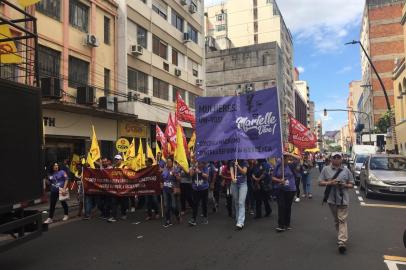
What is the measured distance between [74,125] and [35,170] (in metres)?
13.7

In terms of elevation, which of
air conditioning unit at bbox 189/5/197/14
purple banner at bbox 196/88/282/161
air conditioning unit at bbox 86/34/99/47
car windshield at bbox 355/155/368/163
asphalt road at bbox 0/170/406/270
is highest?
air conditioning unit at bbox 189/5/197/14

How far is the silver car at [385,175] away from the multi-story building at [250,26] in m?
66.0

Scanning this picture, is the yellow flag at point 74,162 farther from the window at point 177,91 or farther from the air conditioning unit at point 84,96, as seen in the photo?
the window at point 177,91

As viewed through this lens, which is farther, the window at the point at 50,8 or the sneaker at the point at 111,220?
the window at the point at 50,8

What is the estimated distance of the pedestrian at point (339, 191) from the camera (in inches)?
284

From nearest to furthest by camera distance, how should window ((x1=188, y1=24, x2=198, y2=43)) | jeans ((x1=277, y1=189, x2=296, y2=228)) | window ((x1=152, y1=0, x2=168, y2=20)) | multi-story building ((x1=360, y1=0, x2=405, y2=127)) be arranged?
jeans ((x1=277, y1=189, x2=296, y2=228)) < window ((x1=152, y1=0, x2=168, y2=20)) < window ((x1=188, y1=24, x2=198, y2=43)) < multi-story building ((x1=360, y1=0, x2=405, y2=127))

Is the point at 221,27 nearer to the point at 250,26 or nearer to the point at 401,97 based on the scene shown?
the point at 250,26

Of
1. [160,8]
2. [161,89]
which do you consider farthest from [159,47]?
[161,89]

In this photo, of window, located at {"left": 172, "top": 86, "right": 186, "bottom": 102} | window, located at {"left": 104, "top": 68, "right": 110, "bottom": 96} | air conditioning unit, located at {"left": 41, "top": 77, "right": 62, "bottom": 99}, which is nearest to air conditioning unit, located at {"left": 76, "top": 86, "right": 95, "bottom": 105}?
air conditioning unit, located at {"left": 41, "top": 77, "right": 62, "bottom": 99}

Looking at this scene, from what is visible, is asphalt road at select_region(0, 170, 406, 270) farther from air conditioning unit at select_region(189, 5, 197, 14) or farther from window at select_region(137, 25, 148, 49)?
air conditioning unit at select_region(189, 5, 197, 14)

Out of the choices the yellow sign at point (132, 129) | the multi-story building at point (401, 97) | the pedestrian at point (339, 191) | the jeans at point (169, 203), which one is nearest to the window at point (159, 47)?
the yellow sign at point (132, 129)

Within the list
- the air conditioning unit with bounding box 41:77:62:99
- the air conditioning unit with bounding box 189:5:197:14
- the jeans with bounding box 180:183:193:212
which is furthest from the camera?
the air conditioning unit with bounding box 189:5:197:14

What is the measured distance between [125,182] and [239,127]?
3690mm

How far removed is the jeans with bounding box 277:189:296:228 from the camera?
895cm
